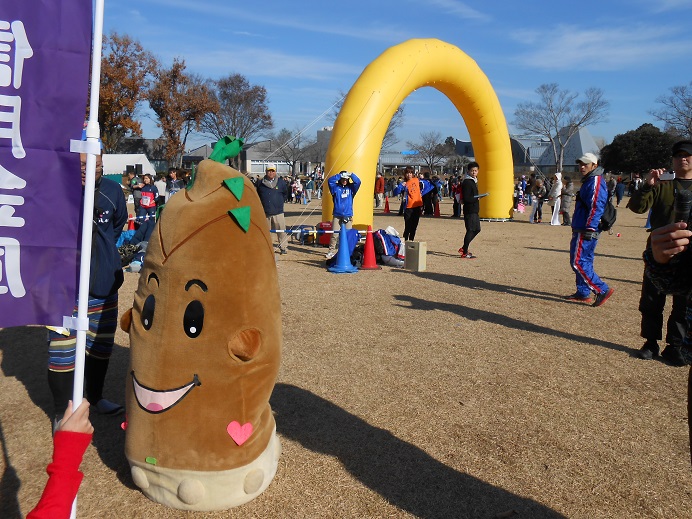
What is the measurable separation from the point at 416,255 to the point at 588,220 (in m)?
3.59

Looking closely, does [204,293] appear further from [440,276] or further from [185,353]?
[440,276]

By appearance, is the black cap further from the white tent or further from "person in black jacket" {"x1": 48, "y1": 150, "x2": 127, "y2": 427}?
the white tent

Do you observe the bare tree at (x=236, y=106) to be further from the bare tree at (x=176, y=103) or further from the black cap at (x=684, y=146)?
the black cap at (x=684, y=146)

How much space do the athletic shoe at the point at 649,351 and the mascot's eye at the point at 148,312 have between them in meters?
4.84

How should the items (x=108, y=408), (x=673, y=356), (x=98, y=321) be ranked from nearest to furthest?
1. (x=98, y=321)
2. (x=108, y=408)
3. (x=673, y=356)

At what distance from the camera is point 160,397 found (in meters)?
2.70

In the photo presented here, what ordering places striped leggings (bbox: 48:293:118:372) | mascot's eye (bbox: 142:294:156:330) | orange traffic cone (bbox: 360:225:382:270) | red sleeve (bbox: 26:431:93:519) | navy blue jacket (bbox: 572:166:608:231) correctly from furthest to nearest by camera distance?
orange traffic cone (bbox: 360:225:382:270)
navy blue jacket (bbox: 572:166:608:231)
striped leggings (bbox: 48:293:118:372)
mascot's eye (bbox: 142:294:156:330)
red sleeve (bbox: 26:431:93:519)

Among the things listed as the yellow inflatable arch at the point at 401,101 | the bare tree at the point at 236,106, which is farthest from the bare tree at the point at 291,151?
the yellow inflatable arch at the point at 401,101

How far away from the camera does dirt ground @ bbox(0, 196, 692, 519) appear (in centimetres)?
304

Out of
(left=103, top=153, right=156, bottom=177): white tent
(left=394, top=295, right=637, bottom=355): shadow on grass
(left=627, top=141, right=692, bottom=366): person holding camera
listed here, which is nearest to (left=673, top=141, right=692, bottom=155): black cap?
(left=627, top=141, right=692, bottom=366): person holding camera

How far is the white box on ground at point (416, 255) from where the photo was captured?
33.1 feet

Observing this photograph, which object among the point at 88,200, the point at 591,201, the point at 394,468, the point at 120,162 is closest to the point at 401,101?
the point at 591,201

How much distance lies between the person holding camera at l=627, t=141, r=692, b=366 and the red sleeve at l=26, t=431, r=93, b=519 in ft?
16.3

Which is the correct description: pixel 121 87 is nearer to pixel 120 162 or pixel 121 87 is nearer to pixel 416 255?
pixel 120 162
